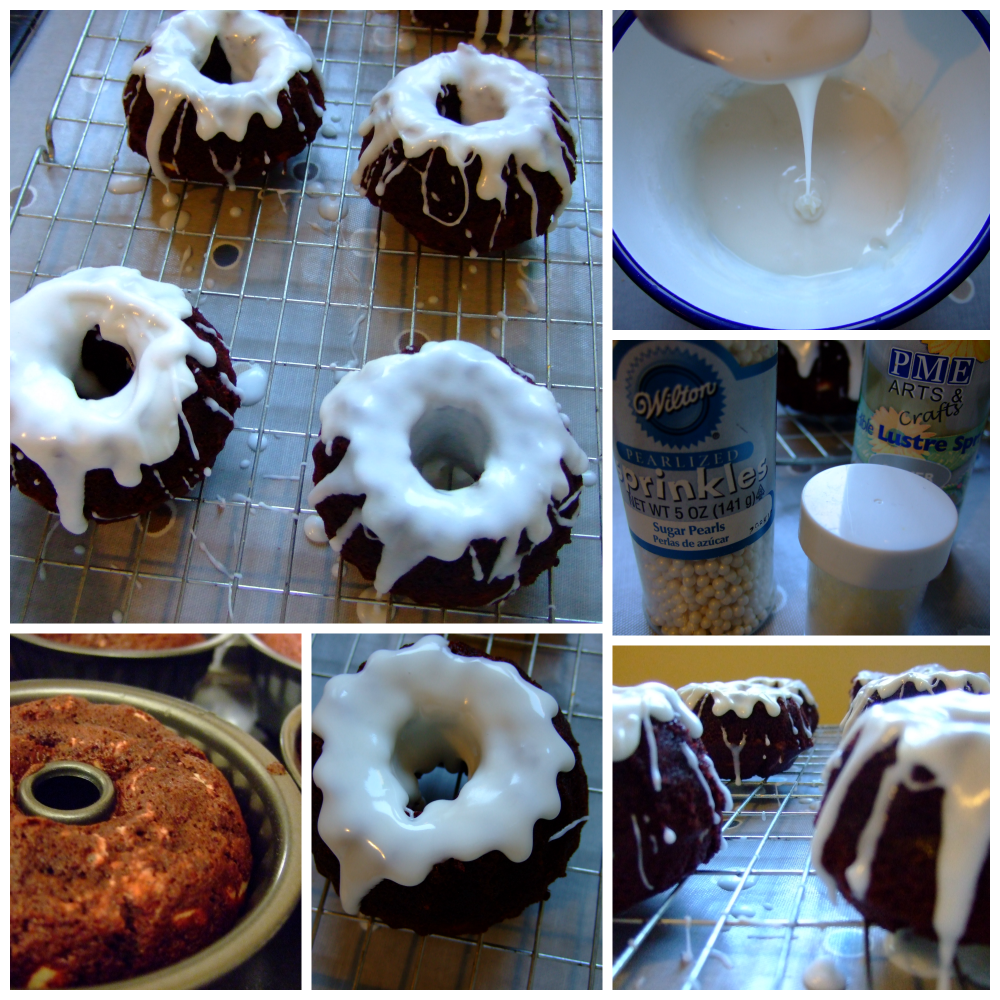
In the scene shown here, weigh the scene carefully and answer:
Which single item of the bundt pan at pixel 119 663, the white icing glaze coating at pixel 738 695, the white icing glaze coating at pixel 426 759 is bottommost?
the white icing glaze coating at pixel 738 695

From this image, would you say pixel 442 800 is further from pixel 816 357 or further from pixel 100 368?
pixel 816 357

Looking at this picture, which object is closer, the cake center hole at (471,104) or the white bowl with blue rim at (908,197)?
the white bowl with blue rim at (908,197)

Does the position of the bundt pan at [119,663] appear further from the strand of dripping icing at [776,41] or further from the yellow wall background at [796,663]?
the strand of dripping icing at [776,41]

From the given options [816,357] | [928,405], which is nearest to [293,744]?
[928,405]

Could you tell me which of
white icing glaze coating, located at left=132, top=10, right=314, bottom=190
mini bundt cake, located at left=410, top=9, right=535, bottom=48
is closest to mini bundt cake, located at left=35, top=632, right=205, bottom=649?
white icing glaze coating, located at left=132, top=10, right=314, bottom=190

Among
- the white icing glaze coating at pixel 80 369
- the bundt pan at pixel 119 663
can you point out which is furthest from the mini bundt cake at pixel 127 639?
the white icing glaze coating at pixel 80 369

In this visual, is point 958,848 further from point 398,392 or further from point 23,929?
point 23,929
